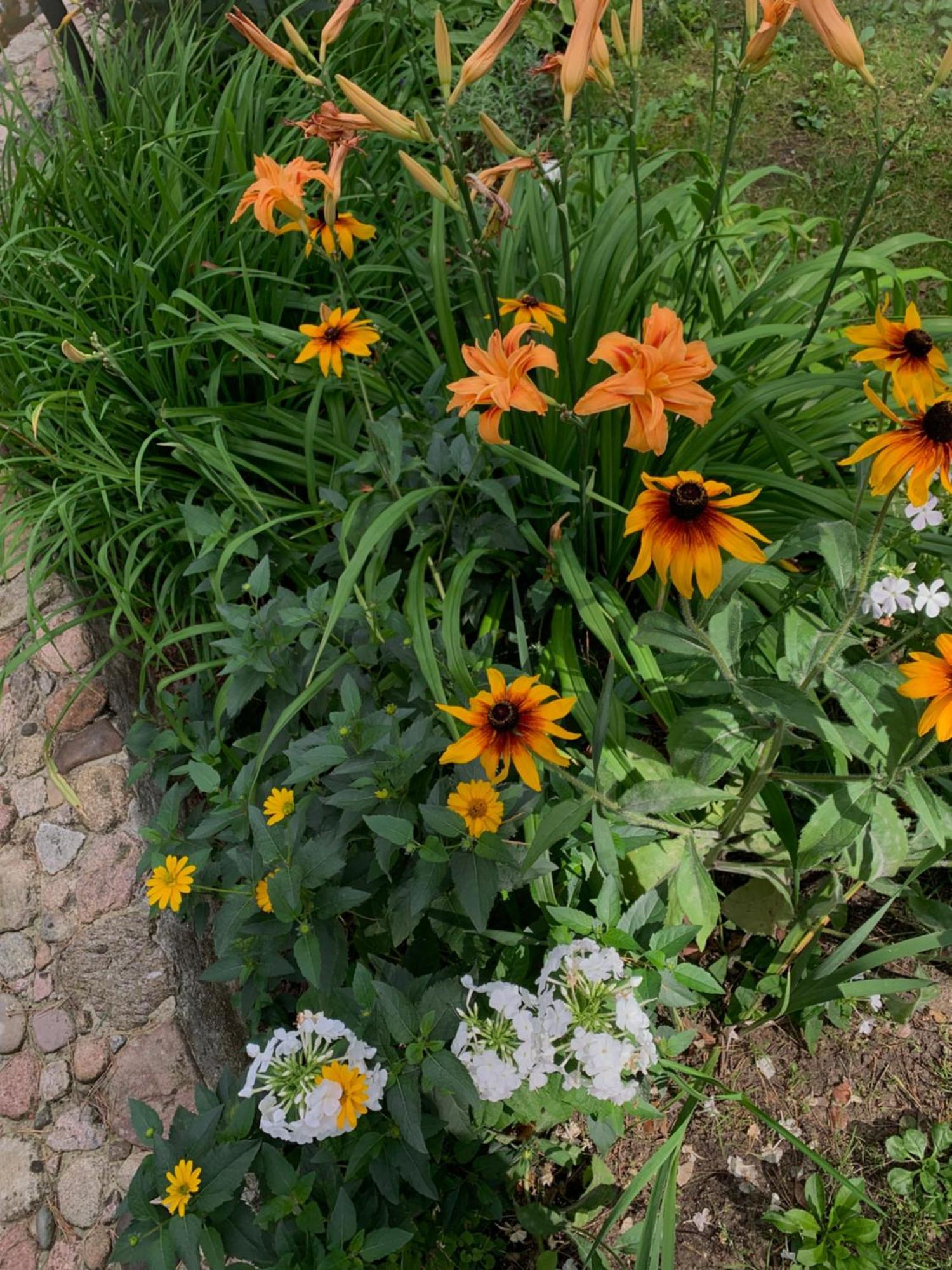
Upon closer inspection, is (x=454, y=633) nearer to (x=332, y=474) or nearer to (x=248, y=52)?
(x=332, y=474)

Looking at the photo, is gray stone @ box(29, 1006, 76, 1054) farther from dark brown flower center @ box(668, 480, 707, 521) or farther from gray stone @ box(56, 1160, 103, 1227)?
dark brown flower center @ box(668, 480, 707, 521)

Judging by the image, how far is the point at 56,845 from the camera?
75.3 inches

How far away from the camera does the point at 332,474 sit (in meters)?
1.98

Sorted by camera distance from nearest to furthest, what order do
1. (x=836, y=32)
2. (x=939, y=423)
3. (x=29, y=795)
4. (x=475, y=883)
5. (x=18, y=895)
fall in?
(x=939, y=423), (x=836, y=32), (x=475, y=883), (x=18, y=895), (x=29, y=795)

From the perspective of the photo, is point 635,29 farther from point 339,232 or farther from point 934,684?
point 934,684

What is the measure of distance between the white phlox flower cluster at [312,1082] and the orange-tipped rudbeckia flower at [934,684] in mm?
824

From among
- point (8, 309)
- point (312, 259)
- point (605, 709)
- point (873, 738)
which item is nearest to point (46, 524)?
point (8, 309)

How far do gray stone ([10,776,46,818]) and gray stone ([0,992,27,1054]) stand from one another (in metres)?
0.38

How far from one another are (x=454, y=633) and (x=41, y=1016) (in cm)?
115

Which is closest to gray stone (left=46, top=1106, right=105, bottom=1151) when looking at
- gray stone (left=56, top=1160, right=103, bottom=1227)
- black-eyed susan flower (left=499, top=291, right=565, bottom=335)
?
gray stone (left=56, top=1160, right=103, bottom=1227)

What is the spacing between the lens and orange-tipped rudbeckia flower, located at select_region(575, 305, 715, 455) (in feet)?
3.45

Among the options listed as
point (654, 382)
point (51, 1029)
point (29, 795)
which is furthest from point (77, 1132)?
point (654, 382)

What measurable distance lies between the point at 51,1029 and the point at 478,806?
3.73ft

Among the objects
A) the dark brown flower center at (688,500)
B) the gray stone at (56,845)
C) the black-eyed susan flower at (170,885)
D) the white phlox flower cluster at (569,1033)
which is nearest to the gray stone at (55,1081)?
the gray stone at (56,845)
